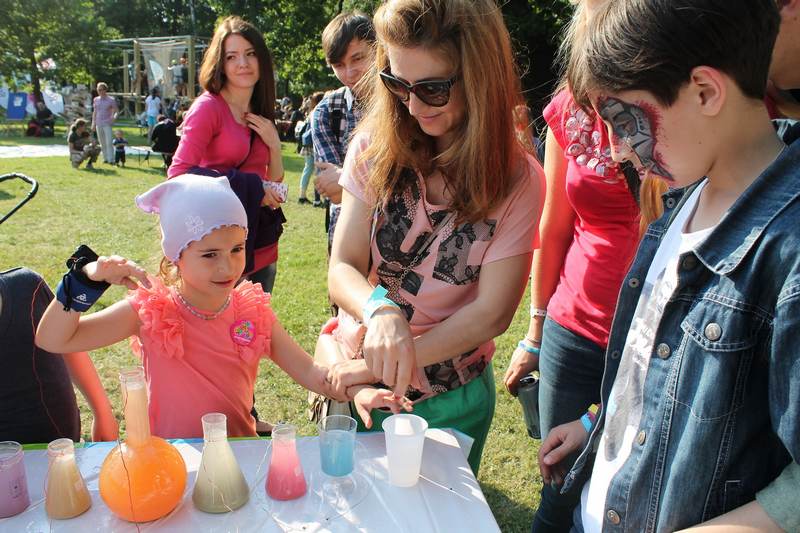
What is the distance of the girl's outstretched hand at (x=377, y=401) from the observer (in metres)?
1.55

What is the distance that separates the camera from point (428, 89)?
152 cm

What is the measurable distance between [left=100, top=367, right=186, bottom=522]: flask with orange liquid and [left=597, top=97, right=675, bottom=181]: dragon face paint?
1089 millimetres

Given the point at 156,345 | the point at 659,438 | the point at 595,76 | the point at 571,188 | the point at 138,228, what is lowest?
the point at 138,228

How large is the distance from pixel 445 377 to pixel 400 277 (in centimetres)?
33

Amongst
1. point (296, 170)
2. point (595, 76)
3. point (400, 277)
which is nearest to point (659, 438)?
point (595, 76)

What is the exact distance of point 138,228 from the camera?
7.95m

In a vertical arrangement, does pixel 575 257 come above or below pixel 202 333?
above

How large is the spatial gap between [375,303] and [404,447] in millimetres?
367

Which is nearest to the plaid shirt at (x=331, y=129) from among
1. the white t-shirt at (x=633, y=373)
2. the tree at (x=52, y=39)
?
the white t-shirt at (x=633, y=373)

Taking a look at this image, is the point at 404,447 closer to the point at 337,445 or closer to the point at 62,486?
the point at 337,445

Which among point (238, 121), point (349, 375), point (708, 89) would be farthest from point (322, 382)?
point (238, 121)

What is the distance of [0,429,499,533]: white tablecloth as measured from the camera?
129 centimetres

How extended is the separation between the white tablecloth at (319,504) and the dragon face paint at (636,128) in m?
0.85

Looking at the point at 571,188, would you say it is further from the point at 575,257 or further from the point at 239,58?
the point at 239,58
